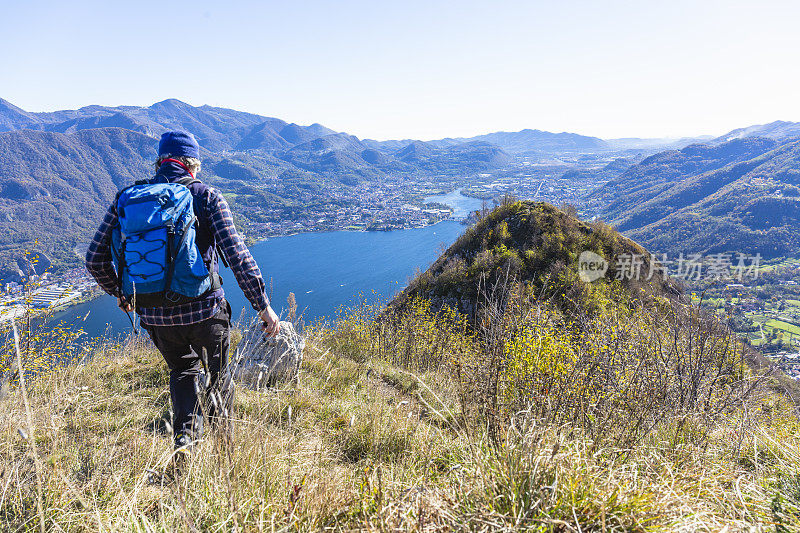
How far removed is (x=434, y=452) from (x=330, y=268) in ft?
182

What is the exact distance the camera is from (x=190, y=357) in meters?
1.97

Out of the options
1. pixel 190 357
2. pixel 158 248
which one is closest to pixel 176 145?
pixel 158 248

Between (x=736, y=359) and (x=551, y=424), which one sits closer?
(x=551, y=424)

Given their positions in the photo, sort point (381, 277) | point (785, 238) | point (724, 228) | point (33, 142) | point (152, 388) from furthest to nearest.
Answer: point (33, 142), point (724, 228), point (785, 238), point (381, 277), point (152, 388)

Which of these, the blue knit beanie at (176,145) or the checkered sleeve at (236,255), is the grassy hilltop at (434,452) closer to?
the checkered sleeve at (236,255)

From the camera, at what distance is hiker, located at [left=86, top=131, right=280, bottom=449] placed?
169cm

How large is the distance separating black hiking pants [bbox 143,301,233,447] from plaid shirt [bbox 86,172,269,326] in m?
0.06

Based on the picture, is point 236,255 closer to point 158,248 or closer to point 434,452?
point 158,248

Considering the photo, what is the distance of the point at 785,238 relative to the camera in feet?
217

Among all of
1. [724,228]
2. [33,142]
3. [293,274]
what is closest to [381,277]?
[293,274]

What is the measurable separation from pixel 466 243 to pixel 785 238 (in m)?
83.2

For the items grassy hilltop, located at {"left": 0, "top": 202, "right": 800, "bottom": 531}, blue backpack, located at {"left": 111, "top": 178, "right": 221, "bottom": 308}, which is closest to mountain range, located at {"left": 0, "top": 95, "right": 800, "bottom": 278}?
grassy hilltop, located at {"left": 0, "top": 202, "right": 800, "bottom": 531}

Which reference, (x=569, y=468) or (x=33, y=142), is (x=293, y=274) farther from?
(x=33, y=142)

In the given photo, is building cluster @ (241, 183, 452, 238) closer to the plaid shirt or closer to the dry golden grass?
the plaid shirt
